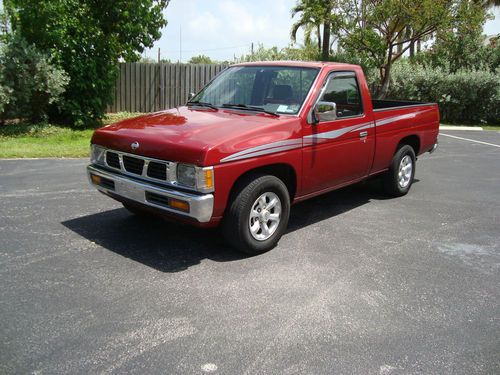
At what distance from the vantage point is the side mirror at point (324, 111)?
5280mm

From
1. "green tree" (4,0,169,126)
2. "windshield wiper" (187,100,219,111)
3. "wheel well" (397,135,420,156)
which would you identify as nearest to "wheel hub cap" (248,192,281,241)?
"windshield wiper" (187,100,219,111)

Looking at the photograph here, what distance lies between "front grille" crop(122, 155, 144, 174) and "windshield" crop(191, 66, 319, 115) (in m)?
1.42

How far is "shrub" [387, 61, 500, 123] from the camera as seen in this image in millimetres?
18906

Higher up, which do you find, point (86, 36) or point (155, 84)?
point (86, 36)

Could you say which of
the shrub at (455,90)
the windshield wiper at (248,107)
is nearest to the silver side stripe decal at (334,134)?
the windshield wiper at (248,107)

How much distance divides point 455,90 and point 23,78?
1570 centimetres

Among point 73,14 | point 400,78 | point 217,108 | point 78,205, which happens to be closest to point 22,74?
point 73,14

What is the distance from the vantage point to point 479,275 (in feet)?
14.9

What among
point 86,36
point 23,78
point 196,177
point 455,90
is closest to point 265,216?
point 196,177

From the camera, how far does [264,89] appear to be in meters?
5.66

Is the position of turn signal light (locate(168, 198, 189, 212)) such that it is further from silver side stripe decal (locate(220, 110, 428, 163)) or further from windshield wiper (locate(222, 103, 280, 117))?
windshield wiper (locate(222, 103, 280, 117))

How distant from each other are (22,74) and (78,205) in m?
7.02

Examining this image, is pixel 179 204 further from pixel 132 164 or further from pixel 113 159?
pixel 113 159

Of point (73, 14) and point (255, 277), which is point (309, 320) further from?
point (73, 14)
